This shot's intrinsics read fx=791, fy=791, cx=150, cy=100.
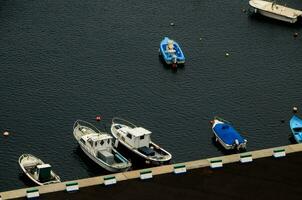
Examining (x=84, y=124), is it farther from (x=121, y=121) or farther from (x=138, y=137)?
(x=138, y=137)

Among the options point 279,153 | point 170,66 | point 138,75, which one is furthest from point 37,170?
point 170,66

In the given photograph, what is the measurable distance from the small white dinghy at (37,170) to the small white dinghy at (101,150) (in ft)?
22.2

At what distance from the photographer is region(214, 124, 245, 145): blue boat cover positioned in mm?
108688

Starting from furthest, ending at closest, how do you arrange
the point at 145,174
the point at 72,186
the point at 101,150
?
the point at 101,150
the point at 145,174
the point at 72,186

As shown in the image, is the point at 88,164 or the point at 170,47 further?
the point at 170,47

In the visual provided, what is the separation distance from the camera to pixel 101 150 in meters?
104

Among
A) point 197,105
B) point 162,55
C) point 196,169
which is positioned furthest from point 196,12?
point 196,169

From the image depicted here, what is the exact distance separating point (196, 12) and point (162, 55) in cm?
2449

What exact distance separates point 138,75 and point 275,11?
4212 cm

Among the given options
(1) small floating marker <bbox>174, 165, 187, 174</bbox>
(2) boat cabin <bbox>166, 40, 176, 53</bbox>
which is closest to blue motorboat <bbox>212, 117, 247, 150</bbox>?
(2) boat cabin <bbox>166, 40, 176, 53</bbox>

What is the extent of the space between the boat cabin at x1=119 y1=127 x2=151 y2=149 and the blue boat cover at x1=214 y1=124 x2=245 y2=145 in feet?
33.9

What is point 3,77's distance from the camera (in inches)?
4995

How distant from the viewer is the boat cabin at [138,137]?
10600cm

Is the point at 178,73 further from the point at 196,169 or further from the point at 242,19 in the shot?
the point at 196,169
